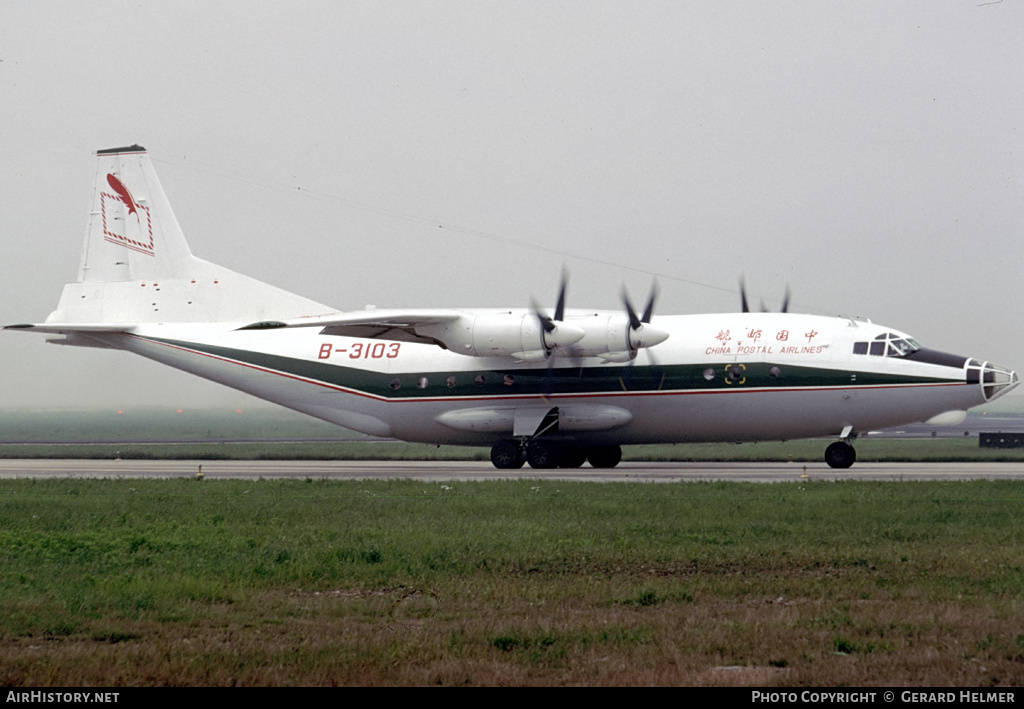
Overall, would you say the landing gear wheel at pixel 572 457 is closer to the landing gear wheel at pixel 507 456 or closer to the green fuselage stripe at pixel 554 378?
the landing gear wheel at pixel 507 456

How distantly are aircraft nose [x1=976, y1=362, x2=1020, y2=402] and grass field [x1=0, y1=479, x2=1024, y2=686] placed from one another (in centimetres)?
951

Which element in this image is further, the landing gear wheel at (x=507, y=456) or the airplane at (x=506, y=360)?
the landing gear wheel at (x=507, y=456)

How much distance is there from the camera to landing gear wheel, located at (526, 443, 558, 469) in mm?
34156

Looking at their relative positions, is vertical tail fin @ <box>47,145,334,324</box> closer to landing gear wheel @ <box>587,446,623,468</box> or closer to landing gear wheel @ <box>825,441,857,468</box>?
landing gear wheel @ <box>587,446,623,468</box>

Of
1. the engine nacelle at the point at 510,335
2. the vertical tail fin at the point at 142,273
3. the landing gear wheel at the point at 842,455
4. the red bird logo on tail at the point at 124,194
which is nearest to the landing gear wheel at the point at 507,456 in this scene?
the engine nacelle at the point at 510,335

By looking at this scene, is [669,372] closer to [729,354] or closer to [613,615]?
[729,354]

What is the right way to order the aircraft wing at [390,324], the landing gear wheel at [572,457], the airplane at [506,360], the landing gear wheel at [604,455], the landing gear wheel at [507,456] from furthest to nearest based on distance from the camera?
1. the landing gear wheel at [604,455]
2. the landing gear wheel at [572,457]
3. the landing gear wheel at [507,456]
4. the aircraft wing at [390,324]
5. the airplane at [506,360]

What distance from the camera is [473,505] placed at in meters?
20.4

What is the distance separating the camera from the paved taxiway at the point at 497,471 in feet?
95.4

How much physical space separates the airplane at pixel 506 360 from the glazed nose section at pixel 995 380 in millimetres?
45

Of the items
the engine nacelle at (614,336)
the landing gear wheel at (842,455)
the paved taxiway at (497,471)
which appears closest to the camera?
the paved taxiway at (497,471)

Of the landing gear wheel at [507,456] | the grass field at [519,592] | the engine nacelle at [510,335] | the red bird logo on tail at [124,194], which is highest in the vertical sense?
the red bird logo on tail at [124,194]

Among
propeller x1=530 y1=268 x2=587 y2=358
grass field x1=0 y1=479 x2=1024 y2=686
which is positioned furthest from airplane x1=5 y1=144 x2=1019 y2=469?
grass field x1=0 y1=479 x2=1024 y2=686
